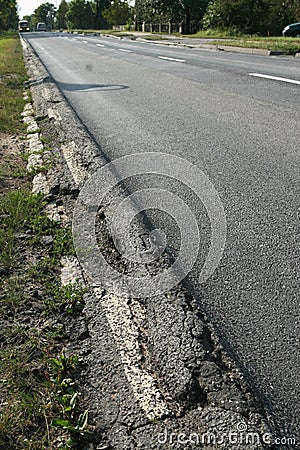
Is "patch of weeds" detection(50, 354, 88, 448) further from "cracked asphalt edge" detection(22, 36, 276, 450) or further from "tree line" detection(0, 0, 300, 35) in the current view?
"tree line" detection(0, 0, 300, 35)

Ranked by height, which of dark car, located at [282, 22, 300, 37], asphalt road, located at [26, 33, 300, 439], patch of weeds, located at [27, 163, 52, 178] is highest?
dark car, located at [282, 22, 300, 37]

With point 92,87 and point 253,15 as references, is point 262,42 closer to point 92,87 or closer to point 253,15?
point 253,15

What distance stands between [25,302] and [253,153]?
288cm

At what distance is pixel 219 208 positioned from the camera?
3.39 meters

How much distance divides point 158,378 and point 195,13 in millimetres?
51164

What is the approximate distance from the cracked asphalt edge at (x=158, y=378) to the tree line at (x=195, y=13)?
22.9m

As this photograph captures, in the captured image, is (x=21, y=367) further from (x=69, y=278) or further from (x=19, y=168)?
(x=19, y=168)

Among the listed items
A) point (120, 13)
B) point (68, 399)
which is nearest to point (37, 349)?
point (68, 399)

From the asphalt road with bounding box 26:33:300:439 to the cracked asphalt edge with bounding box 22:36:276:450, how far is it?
10 cm

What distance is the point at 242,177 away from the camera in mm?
3980

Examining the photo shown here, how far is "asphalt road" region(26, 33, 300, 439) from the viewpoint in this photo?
6.76 ft

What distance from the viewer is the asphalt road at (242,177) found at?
2061 mm

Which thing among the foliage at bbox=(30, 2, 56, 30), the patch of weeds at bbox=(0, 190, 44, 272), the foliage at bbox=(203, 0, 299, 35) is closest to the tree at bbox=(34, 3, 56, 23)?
the foliage at bbox=(30, 2, 56, 30)

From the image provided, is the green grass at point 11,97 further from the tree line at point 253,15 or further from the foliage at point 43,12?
the foliage at point 43,12
